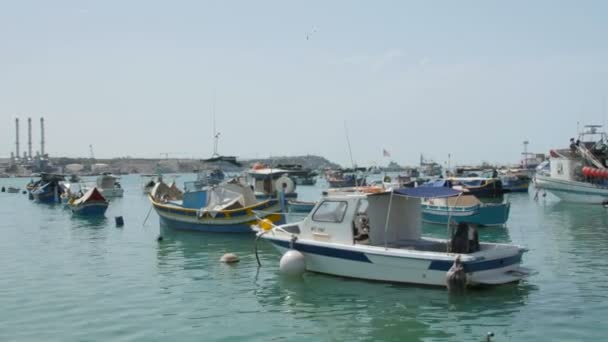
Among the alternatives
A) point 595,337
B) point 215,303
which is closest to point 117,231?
point 215,303

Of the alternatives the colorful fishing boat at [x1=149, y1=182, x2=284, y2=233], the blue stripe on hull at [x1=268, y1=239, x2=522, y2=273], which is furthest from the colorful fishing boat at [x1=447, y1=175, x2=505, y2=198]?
the blue stripe on hull at [x1=268, y1=239, x2=522, y2=273]

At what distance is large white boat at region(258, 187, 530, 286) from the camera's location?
15855mm

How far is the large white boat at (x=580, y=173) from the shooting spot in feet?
156

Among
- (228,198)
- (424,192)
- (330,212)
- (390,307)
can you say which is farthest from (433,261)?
(228,198)

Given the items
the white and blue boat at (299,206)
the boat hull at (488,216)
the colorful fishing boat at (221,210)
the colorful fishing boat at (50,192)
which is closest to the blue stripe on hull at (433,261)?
the colorful fishing boat at (221,210)

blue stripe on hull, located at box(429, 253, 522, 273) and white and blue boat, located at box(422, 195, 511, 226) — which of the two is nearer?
blue stripe on hull, located at box(429, 253, 522, 273)

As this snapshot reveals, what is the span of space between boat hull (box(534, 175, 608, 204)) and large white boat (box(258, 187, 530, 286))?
1302 inches

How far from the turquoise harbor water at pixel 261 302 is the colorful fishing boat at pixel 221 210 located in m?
4.24

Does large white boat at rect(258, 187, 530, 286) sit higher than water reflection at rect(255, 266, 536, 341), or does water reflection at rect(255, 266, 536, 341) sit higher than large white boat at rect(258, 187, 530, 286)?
large white boat at rect(258, 187, 530, 286)

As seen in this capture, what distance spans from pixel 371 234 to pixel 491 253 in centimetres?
335

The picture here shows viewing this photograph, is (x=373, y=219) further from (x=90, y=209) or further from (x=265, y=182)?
(x=90, y=209)

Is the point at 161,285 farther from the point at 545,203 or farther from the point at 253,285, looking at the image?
the point at 545,203

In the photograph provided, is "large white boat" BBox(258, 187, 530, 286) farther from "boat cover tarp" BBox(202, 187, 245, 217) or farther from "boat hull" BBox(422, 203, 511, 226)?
"boat hull" BBox(422, 203, 511, 226)

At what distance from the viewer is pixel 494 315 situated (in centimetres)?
1413
